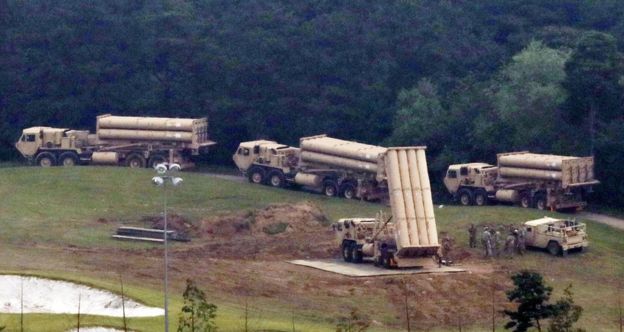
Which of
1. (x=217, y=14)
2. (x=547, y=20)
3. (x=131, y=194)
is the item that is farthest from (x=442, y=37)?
(x=131, y=194)

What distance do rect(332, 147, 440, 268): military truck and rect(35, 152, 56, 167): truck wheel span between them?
29.5 m

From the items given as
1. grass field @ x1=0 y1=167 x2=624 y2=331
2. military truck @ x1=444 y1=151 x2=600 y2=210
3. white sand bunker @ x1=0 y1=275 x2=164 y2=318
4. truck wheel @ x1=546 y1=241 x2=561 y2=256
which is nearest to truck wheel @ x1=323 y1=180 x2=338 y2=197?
grass field @ x1=0 y1=167 x2=624 y2=331

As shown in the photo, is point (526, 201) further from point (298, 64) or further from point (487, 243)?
point (298, 64)

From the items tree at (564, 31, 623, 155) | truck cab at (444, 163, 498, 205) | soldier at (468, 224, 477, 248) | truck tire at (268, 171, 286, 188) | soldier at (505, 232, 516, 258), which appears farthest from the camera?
truck tire at (268, 171, 286, 188)

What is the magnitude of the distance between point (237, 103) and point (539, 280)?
53997 millimetres

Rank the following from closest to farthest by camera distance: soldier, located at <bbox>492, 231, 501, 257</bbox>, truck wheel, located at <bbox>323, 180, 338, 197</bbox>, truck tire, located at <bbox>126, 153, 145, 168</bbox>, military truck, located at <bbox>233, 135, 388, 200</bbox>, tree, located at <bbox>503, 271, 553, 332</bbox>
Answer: tree, located at <bbox>503, 271, 553, 332</bbox> < soldier, located at <bbox>492, 231, 501, 257</bbox> < military truck, located at <bbox>233, 135, 388, 200</bbox> < truck wheel, located at <bbox>323, 180, 338, 197</bbox> < truck tire, located at <bbox>126, 153, 145, 168</bbox>

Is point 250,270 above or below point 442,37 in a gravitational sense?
below

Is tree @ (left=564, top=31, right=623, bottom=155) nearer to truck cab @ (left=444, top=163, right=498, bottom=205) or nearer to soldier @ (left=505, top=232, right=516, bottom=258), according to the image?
truck cab @ (left=444, top=163, right=498, bottom=205)

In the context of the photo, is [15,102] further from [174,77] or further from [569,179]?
[569,179]

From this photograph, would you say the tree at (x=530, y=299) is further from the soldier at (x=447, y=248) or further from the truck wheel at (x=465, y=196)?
the truck wheel at (x=465, y=196)

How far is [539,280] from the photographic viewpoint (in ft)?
129

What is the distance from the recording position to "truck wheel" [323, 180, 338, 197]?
252 ft

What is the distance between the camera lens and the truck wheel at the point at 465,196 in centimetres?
7544

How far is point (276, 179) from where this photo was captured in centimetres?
7975
